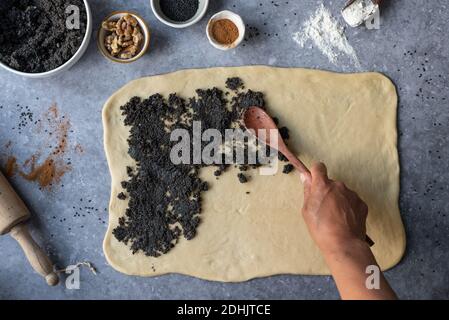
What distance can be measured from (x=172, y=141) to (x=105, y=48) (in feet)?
1.36

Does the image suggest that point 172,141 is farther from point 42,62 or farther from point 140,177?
point 42,62

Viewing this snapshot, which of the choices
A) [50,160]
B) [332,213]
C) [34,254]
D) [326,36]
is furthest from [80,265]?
[326,36]

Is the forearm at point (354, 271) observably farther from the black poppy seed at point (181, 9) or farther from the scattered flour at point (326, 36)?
the black poppy seed at point (181, 9)

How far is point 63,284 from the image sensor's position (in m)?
1.89

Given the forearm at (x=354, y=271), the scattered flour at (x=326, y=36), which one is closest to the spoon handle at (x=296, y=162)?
the forearm at (x=354, y=271)

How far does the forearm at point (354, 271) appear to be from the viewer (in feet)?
4.72

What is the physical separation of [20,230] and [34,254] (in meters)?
0.10

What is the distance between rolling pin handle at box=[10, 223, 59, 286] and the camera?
1.78m

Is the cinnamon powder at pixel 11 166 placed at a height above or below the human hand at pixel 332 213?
above

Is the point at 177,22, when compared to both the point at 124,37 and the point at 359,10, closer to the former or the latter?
the point at 124,37

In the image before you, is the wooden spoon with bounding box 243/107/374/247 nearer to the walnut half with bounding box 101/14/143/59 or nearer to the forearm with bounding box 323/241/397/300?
the forearm with bounding box 323/241/397/300

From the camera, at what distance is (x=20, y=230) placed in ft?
5.87

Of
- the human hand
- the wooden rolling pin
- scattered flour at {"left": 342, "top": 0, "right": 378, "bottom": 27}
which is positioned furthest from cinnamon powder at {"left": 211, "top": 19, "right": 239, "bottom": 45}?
the wooden rolling pin

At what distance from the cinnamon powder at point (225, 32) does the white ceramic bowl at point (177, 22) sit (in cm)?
7
